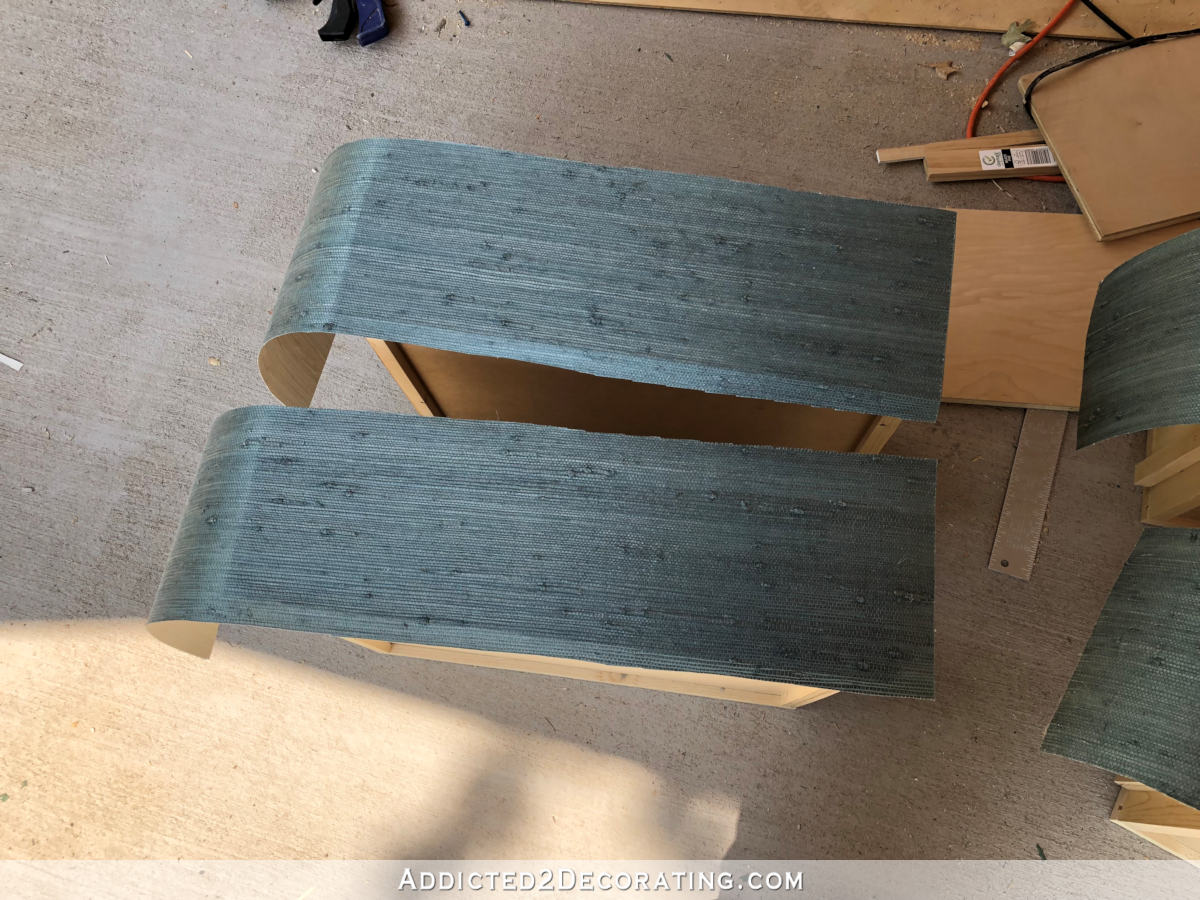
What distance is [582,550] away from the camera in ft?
3.37

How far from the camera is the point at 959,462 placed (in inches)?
70.4

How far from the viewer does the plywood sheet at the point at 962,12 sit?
205 centimetres

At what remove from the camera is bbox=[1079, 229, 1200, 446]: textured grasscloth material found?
1.07m

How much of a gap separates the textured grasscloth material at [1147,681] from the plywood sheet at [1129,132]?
115 cm

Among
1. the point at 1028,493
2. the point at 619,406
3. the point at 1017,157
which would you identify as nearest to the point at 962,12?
the point at 1017,157

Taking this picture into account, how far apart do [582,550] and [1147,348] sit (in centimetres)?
92

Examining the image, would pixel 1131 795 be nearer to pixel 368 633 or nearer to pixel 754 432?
pixel 754 432

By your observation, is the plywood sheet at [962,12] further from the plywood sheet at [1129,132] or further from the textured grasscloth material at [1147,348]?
the textured grasscloth material at [1147,348]

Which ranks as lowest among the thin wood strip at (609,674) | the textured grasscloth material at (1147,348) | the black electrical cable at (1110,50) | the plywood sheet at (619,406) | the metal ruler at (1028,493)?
the thin wood strip at (609,674)

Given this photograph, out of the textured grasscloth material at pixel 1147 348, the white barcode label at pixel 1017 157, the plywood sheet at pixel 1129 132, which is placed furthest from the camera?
the white barcode label at pixel 1017 157

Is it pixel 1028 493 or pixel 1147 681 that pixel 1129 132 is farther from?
pixel 1147 681

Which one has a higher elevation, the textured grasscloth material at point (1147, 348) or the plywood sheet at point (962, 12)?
the plywood sheet at point (962, 12)

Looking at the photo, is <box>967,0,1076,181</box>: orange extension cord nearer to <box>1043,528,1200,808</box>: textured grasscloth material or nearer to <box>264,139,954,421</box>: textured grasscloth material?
<box>264,139,954,421</box>: textured grasscloth material

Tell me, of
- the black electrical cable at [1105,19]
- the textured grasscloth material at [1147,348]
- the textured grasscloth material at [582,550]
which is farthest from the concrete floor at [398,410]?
the textured grasscloth material at [582,550]
